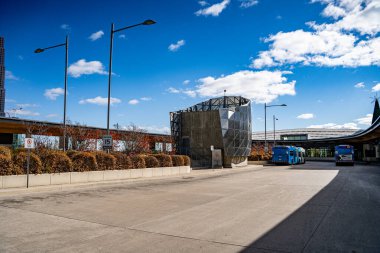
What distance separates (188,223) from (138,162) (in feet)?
49.6

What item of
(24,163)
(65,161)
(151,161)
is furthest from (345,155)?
(24,163)

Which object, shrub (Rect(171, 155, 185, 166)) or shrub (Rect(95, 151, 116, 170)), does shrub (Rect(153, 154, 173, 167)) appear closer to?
shrub (Rect(171, 155, 185, 166))

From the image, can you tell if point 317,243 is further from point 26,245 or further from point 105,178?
point 105,178

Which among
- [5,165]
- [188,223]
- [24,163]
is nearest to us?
[188,223]

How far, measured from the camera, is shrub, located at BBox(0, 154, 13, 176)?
1429cm

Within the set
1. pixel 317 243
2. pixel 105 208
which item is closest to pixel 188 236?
pixel 317 243

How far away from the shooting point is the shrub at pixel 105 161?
19.6 m

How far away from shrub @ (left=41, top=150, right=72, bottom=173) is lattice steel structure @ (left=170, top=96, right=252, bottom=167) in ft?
79.9

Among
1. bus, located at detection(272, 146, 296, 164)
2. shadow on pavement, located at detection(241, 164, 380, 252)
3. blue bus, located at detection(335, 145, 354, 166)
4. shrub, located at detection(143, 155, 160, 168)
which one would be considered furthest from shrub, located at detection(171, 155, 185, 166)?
blue bus, located at detection(335, 145, 354, 166)

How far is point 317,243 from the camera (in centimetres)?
652

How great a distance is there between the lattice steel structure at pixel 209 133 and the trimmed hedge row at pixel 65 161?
15.5 meters

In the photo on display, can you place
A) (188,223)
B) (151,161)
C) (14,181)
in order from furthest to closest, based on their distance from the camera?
1. (151,161)
2. (14,181)
3. (188,223)

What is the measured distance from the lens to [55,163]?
54.7 ft

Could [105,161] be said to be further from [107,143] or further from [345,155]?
[345,155]
